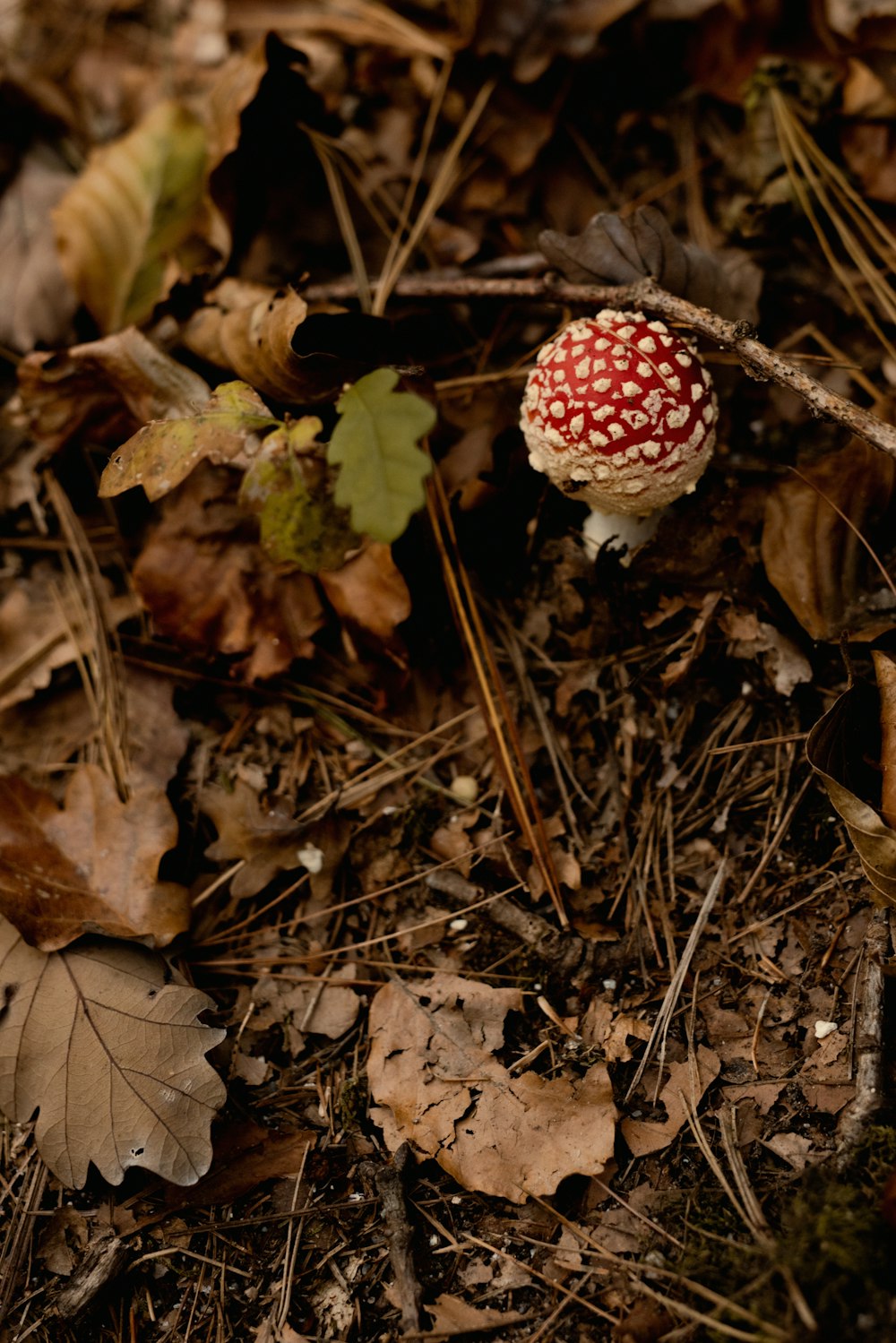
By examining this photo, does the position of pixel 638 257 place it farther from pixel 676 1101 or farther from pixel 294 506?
pixel 676 1101

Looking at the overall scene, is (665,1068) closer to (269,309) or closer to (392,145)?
(269,309)

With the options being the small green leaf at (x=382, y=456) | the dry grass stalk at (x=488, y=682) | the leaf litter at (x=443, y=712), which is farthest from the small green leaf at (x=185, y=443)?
the dry grass stalk at (x=488, y=682)

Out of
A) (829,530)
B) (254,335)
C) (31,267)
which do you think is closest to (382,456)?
(254,335)

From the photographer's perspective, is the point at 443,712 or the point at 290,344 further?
the point at 443,712

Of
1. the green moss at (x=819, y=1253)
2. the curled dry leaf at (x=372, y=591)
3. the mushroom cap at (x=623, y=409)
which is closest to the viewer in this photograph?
the green moss at (x=819, y=1253)

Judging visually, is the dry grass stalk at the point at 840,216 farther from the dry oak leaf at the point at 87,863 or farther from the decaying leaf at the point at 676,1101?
the dry oak leaf at the point at 87,863

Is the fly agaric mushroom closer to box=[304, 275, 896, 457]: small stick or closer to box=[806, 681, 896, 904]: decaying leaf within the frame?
box=[304, 275, 896, 457]: small stick

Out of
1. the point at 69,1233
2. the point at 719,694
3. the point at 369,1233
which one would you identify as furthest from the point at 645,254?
the point at 69,1233

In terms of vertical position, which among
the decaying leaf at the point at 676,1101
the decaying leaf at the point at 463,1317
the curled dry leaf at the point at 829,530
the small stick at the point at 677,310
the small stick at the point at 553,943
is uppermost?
the small stick at the point at 677,310
